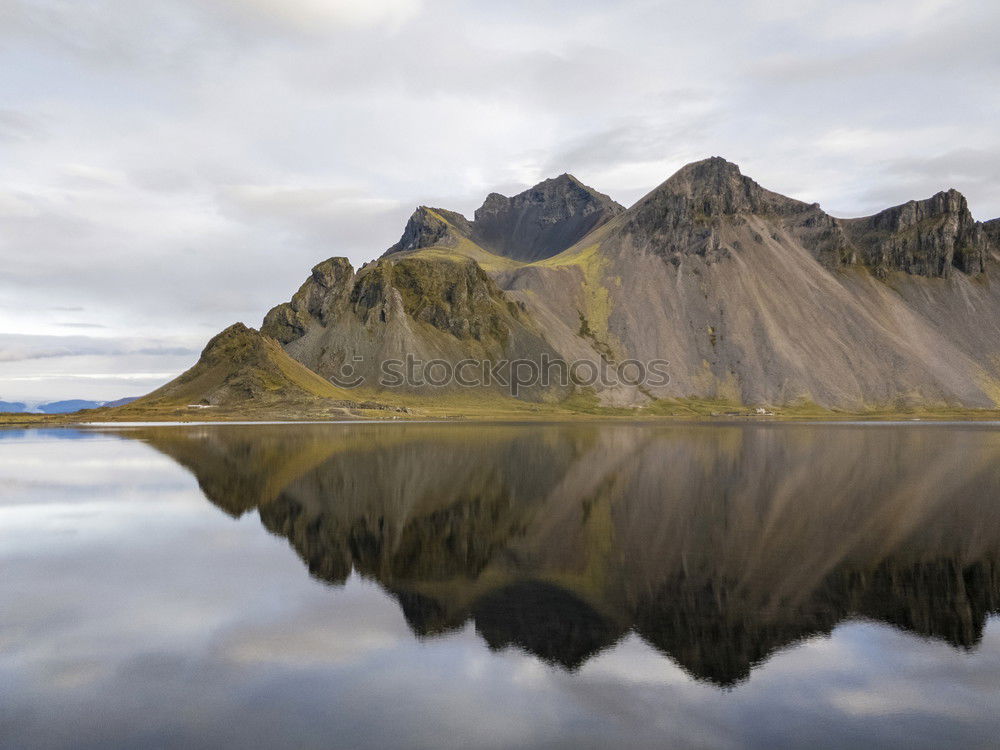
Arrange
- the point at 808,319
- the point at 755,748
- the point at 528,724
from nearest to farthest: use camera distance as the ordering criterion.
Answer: the point at 755,748 < the point at 528,724 < the point at 808,319

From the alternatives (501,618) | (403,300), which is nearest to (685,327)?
(403,300)

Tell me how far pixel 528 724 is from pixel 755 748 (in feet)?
9.41

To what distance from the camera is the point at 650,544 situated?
20.1 m

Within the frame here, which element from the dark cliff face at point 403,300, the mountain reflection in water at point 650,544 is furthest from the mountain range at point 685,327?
the mountain reflection in water at point 650,544

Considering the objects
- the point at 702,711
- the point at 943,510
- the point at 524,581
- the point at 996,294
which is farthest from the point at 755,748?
the point at 996,294

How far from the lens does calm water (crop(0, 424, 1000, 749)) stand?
9492 millimetres

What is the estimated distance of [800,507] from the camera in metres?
26.5

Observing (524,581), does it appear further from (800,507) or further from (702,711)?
(800,507)

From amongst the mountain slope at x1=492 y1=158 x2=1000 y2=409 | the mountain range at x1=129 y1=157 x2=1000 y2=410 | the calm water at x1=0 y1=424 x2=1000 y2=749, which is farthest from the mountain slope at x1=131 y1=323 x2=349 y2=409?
the calm water at x1=0 y1=424 x2=1000 y2=749

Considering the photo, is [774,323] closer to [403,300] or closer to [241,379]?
[403,300]

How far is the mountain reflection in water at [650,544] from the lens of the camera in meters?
13.4

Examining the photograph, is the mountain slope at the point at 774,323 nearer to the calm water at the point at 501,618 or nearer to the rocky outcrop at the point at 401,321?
the rocky outcrop at the point at 401,321

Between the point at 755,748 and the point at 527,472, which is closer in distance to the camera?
the point at 755,748

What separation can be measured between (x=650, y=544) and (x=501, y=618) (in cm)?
756
